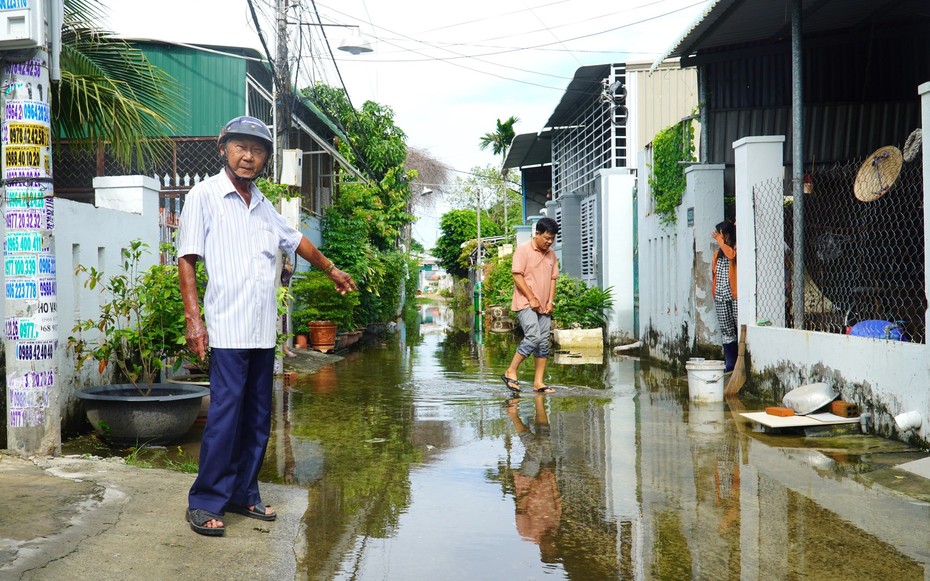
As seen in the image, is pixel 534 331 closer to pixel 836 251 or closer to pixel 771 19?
pixel 836 251

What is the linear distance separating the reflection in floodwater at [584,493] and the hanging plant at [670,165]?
4.06 meters

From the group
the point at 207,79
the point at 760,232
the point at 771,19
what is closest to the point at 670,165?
the point at 771,19

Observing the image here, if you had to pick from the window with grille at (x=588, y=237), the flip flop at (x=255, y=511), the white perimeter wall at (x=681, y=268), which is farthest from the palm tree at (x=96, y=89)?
the window with grille at (x=588, y=237)

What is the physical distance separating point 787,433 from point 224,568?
4.69 m

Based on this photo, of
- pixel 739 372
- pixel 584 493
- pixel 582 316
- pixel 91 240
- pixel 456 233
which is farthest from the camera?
pixel 456 233

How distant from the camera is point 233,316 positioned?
158 inches

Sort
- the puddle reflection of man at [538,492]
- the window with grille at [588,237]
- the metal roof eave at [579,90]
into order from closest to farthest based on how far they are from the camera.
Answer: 1. the puddle reflection of man at [538,492]
2. the metal roof eave at [579,90]
3. the window with grille at [588,237]

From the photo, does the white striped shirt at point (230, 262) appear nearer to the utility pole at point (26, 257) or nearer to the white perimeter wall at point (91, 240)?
the utility pole at point (26, 257)

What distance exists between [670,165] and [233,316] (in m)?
9.15

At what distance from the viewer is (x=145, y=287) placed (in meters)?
6.75

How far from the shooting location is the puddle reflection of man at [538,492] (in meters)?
4.09

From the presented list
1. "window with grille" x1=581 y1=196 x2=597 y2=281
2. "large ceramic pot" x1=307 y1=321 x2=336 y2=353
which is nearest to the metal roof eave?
"window with grille" x1=581 y1=196 x2=597 y2=281

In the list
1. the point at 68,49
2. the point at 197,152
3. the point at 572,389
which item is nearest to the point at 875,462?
the point at 572,389

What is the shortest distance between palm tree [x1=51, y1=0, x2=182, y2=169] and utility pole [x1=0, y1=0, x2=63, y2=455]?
7.97 feet
